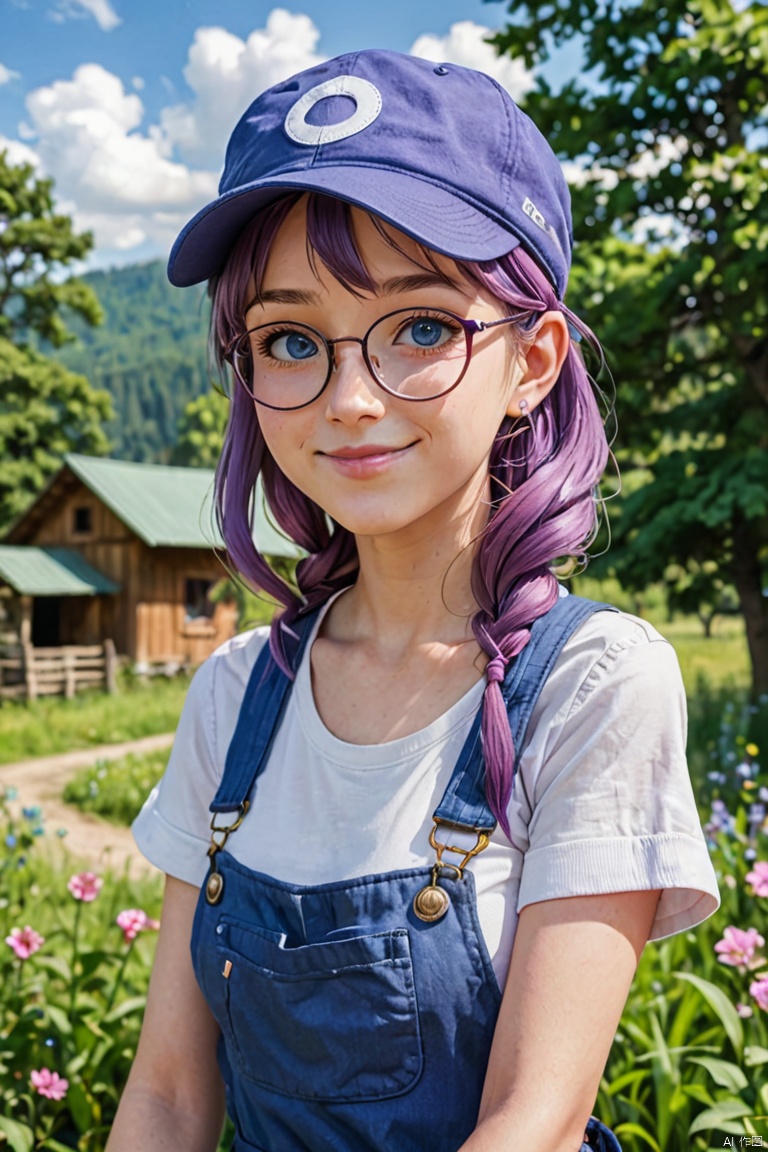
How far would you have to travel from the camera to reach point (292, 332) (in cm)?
143

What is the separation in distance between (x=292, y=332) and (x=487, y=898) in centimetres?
83

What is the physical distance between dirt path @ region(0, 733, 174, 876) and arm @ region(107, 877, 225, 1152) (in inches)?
186

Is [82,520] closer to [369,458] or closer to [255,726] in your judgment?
[255,726]

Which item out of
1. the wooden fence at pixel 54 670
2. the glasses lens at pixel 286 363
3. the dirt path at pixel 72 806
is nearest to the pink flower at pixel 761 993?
the glasses lens at pixel 286 363

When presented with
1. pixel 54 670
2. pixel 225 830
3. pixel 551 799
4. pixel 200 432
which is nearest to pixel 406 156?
pixel 551 799

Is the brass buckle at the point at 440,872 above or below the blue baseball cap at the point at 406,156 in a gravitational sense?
below

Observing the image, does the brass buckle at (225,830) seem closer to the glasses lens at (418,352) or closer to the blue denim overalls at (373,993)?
the blue denim overalls at (373,993)

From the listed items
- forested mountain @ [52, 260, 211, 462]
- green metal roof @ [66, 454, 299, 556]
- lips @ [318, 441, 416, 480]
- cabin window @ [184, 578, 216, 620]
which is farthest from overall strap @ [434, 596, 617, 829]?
forested mountain @ [52, 260, 211, 462]

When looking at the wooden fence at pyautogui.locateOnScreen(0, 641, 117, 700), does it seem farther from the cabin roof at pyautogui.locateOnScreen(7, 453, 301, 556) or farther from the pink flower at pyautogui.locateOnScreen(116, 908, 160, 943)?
the pink flower at pyautogui.locateOnScreen(116, 908, 160, 943)

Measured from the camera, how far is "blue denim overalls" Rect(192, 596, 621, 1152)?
1.24 meters

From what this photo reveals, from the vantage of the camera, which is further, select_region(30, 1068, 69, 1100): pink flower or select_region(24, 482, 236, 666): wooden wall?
select_region(24, 482, 236, 666): wooden wall

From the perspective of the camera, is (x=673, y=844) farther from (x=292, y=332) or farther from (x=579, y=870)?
(x=292, y=332)

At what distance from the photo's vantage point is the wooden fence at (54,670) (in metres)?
16.7

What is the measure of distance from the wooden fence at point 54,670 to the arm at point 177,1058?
15830 mm
